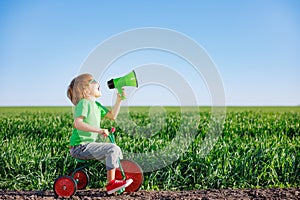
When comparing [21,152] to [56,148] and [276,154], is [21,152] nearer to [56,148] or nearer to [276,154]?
[56,148]

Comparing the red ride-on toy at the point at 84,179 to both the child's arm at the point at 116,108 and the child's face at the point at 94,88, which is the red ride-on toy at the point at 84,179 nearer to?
the child's arm at the point at 116,108

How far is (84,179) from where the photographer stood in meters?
5.38

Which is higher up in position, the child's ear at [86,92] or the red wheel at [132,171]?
the child's ear at [86,92]

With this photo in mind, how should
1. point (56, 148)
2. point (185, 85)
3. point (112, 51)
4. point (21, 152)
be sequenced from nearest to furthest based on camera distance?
1. point (112, 51)
2. point (185, 85)
3. point (21, 152)
4. point (56, 148)

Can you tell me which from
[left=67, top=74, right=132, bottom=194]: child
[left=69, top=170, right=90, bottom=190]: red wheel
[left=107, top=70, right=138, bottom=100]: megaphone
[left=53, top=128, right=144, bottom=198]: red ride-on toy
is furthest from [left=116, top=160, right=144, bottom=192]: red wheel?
[left=107, top=70, right=138, bottom=100]: megaphone

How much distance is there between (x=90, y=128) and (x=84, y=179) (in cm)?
105

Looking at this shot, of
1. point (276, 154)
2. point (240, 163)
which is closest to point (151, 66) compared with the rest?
point (240, 163)

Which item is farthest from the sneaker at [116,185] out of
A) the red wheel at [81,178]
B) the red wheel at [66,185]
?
the red wheel at [81,178]

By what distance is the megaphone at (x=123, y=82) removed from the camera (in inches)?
198

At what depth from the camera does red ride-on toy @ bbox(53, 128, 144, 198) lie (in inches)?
195

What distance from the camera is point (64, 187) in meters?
4.97

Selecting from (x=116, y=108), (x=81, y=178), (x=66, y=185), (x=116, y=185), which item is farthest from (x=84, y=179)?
(x=116, y=108)

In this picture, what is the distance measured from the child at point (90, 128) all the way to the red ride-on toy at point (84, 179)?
0.62ft

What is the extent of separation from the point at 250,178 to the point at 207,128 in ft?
17.5
